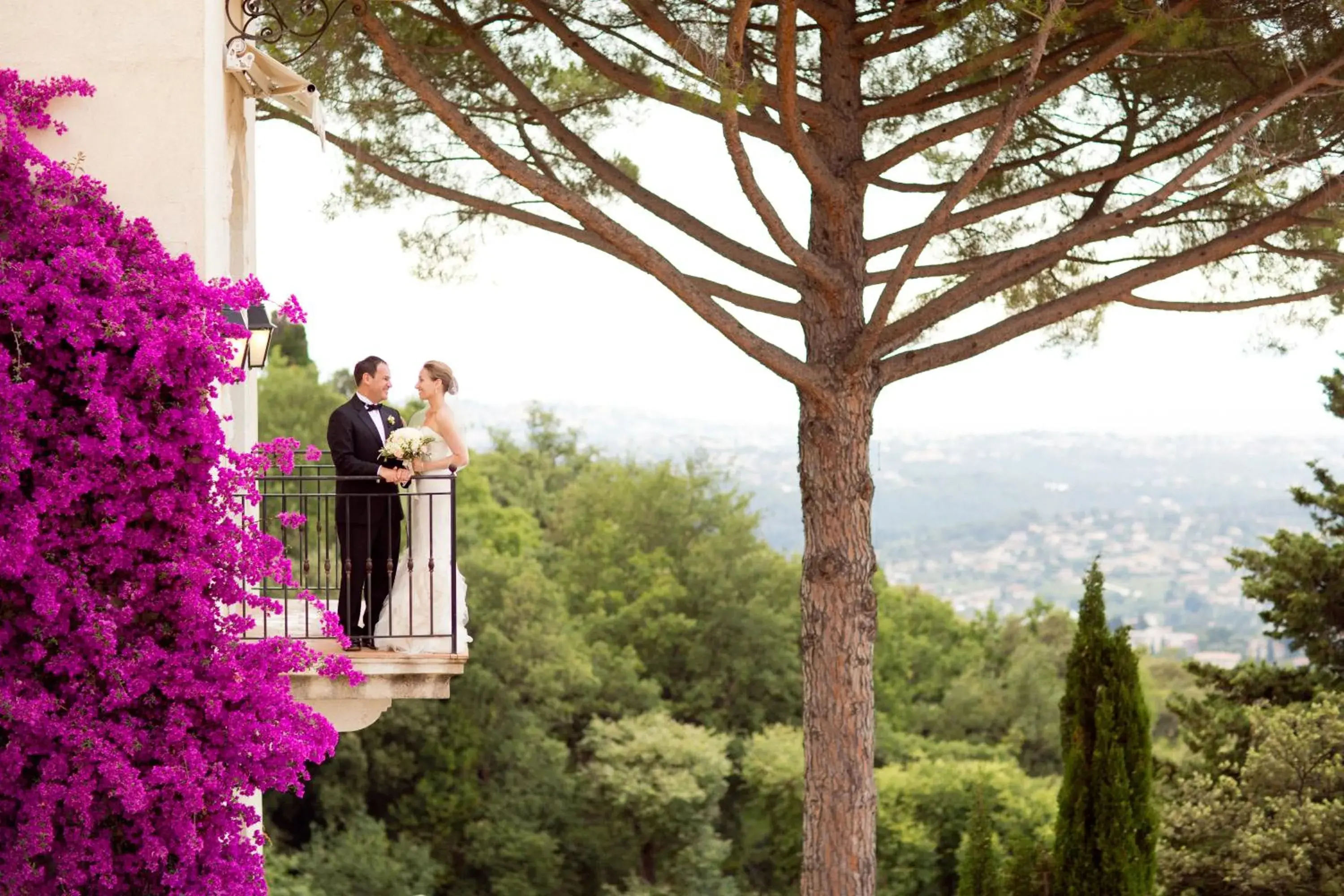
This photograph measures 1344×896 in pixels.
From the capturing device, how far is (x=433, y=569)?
642cm

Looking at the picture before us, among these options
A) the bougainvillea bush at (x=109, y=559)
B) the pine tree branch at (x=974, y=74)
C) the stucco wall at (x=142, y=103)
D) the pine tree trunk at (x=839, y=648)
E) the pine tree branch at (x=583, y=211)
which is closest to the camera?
the bougainvillea bush at (x=109, y=559)

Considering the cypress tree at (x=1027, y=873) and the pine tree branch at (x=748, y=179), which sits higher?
the pine tree branch at (x=748, y=179)

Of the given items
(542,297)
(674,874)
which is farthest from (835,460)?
(542,297)

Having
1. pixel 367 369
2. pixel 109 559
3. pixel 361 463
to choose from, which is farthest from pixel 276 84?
pixel 109 559

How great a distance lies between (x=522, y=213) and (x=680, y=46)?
1.90 m

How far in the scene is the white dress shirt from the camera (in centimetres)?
659

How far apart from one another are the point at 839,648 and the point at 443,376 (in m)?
2.98

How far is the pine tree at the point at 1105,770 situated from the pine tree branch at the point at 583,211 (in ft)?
13.1

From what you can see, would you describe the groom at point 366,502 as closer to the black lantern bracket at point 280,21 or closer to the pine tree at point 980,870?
the black lantern bracket at point 280,21

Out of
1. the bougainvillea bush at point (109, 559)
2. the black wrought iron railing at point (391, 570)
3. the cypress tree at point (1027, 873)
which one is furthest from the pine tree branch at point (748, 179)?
the cypress tree at point (1027, 873)

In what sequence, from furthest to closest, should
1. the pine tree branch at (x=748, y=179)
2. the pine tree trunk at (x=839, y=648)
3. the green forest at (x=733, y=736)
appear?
the green forest at (x=733, y=736)
the pine tree trunk at (x=839, y=648)
the pine tree branch at (x=748, y=179)

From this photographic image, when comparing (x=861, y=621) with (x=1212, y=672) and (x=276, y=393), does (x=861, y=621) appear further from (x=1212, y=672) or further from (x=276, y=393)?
(x=276, y=393)

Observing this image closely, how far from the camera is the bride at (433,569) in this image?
21.0 feet

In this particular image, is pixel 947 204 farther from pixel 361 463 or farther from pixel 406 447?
pixel 361 463
